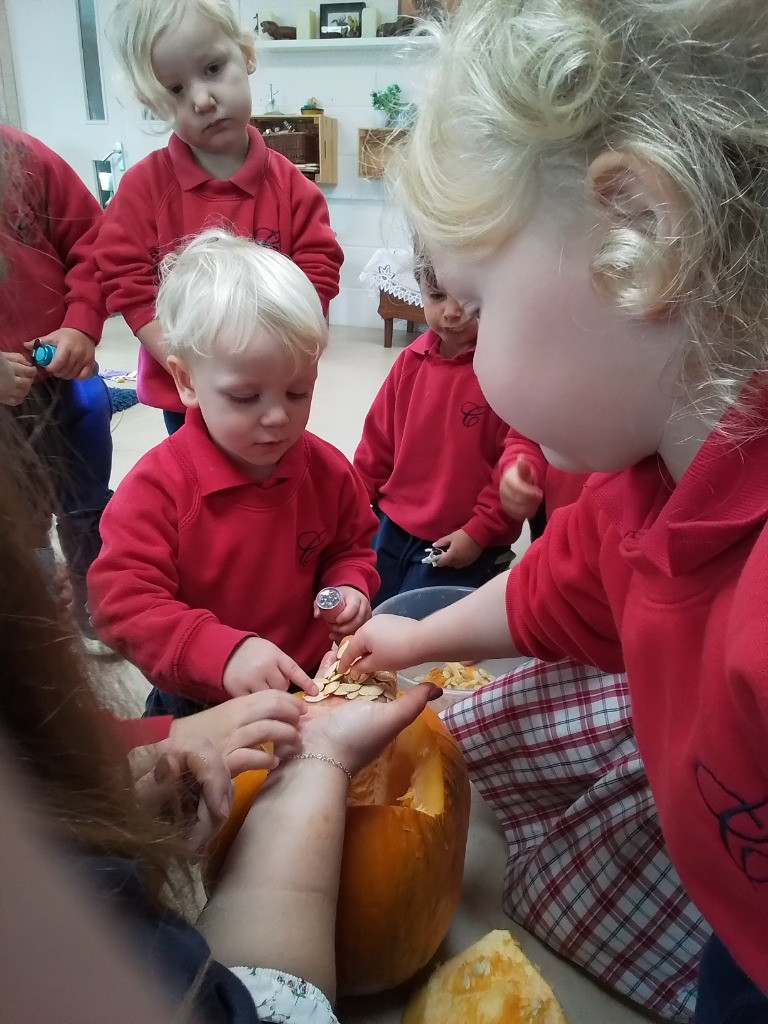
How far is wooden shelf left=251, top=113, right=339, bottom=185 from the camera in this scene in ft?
11.0

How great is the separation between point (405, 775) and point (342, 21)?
3492mm

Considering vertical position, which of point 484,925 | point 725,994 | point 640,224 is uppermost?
point 640,224

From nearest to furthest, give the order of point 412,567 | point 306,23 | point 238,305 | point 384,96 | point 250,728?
point 250,728, point 238,305, point 412,567, point 384,96, point 306,23

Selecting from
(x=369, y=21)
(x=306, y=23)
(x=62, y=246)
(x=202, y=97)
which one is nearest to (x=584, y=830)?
(x=202, y=97)

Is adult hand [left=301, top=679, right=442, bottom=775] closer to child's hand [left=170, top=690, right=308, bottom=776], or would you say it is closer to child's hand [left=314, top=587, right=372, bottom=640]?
child's hand [left=170, top=690, right=308, bottom=776]

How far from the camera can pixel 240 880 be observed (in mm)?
569

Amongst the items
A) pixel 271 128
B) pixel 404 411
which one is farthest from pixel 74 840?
pixel 271 128

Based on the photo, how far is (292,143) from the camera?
3.33 m

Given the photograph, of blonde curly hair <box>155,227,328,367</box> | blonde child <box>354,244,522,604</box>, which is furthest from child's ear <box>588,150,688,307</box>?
blonde child <box>354,244,522,604</box>

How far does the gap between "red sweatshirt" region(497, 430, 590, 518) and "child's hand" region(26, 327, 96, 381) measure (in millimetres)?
732

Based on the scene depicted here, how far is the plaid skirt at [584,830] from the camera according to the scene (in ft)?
2.43

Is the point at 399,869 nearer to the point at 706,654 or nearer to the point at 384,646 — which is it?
the point at 384,646

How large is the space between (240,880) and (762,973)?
365mm

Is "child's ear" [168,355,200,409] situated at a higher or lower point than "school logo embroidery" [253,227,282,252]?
lower
